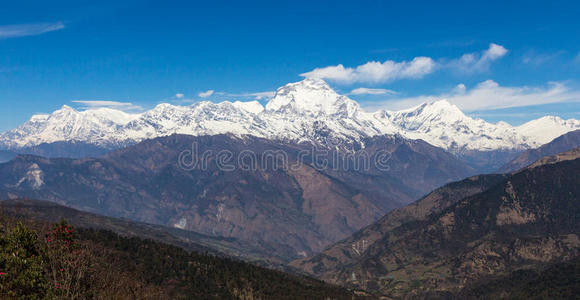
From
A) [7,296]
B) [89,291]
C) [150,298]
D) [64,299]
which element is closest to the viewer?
[7,296]

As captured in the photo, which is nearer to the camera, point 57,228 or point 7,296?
point 7,296

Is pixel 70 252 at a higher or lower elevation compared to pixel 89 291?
higher

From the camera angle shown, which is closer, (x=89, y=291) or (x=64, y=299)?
(x=64, y=299)

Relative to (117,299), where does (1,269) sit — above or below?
above

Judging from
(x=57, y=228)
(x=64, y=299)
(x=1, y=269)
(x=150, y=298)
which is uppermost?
(x=57, y=228)

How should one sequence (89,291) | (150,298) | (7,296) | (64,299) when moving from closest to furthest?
(7,296)
(64,299)
(89,291)
(150,298)

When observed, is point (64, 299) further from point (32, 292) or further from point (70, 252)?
point (70, 252)

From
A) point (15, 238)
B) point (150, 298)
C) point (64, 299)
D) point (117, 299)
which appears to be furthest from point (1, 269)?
point (150, 298)

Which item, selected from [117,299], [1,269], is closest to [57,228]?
[1,269]

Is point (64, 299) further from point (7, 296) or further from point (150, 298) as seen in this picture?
point (150, 298)
